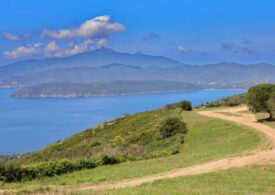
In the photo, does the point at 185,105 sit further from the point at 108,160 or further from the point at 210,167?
the point at 210,167

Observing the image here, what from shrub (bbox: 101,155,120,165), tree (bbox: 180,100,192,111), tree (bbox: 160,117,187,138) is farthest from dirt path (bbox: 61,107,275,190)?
tree (bbox: 180,100,192,111)

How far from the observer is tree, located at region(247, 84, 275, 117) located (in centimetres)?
4045

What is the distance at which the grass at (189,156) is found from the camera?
22383mm

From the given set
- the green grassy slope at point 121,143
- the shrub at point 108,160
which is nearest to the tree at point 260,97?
the green grassy slope at point 121,143

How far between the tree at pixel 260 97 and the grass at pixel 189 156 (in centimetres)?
299

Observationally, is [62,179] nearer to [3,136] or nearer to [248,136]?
[248,136]

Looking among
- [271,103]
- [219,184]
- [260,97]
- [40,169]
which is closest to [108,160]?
[40,169]

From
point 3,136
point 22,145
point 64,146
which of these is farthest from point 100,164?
point 3,136

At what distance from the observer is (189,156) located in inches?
1119

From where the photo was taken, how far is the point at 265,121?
40719mm

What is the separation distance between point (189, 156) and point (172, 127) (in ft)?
48.6

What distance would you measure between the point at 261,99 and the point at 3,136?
11346cm

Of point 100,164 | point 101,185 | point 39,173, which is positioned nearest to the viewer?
point 101,185

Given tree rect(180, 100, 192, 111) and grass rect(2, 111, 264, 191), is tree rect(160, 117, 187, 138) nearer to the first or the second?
grass rect(2, 111, 264, 191)
